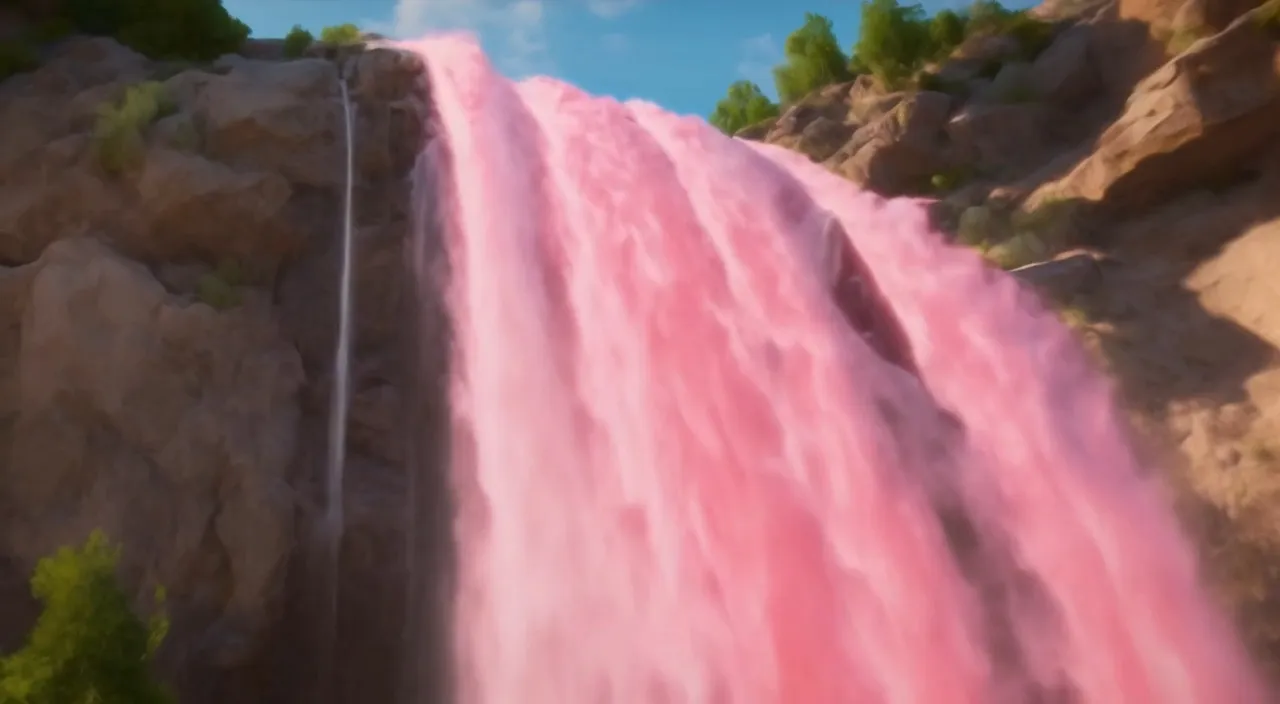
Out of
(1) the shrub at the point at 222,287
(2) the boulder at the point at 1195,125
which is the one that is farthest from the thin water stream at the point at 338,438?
(2) the boulder at the point at 1195,125

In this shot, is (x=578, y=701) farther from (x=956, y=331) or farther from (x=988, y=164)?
(x=988, y=164)

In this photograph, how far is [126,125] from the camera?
881 cm

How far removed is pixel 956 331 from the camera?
10.7 meters

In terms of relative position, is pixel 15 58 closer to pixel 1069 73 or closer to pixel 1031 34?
pixel 1069 73

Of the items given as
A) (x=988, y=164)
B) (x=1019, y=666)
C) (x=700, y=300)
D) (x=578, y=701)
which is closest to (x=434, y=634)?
(x=578, y=701)

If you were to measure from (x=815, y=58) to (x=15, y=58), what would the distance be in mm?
13665

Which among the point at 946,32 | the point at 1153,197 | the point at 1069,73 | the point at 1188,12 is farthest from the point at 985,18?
the point at 1153,197

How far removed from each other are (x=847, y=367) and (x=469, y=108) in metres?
5.08

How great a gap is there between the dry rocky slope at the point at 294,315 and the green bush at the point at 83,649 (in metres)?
1.56

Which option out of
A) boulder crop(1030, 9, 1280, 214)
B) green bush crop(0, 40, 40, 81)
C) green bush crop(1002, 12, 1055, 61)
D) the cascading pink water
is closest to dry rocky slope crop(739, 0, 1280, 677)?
boulder crop(1030, 9, 1280, 214)

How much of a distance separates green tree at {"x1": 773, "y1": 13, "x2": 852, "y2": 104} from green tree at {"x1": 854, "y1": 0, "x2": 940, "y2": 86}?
169 centimetres

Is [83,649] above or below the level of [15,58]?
below

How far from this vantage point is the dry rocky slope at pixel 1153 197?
9086mm

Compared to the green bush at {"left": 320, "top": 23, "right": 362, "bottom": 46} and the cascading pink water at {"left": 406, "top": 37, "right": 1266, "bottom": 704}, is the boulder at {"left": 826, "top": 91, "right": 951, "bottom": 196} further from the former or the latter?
the green bush at {"left": 320, "top": 23, "right": 362, "bottom": 46}
